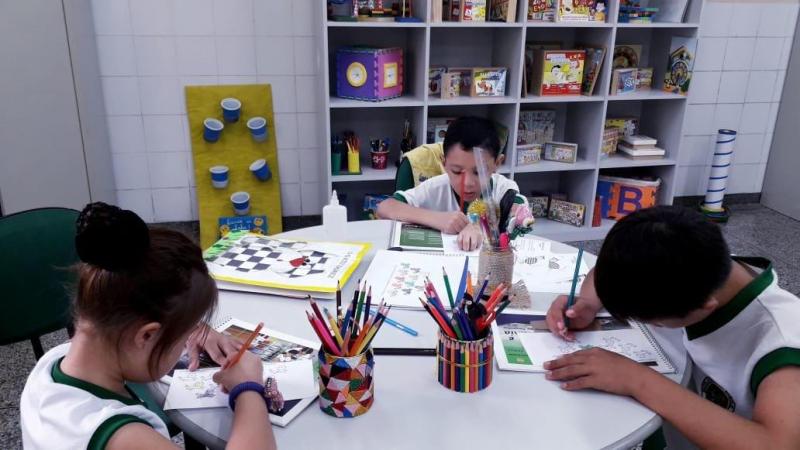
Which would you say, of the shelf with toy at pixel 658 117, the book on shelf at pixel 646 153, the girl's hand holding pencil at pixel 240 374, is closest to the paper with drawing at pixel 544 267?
the girl's hand holding pencil at pixel 240 374

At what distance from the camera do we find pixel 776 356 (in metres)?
0.93

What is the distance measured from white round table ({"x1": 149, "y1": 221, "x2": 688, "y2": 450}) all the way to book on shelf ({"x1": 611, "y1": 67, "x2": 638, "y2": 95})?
262 centimetres

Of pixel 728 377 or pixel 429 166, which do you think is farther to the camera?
pixel 429 166

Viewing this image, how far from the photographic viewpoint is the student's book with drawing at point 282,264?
1.33m

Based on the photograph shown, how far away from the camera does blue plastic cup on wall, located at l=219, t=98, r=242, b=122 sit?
129 inches

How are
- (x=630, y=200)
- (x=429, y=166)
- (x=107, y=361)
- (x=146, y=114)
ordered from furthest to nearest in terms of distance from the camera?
(x=630, y=200) < (x=146, y=114) < (x=429, y=166) < (x=107, y=361)

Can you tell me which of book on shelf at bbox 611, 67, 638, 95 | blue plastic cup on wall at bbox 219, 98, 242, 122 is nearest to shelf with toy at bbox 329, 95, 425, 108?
blue plastic cup on wall at bbox 219, 98, 242, 122

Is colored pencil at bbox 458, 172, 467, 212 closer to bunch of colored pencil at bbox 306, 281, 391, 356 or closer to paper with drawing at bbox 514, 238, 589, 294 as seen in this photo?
paper with drawing at bbox 514, 238, 589, 294

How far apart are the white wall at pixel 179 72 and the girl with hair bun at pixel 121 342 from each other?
2.66 metres

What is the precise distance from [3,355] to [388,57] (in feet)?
7.02

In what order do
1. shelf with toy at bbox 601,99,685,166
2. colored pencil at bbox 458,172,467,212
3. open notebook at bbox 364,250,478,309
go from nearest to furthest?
open notebook at bbox 364,250,478,309
colored pencil at bbox 458,172,467,212
shelf with toy at bbox 601,99,685,166

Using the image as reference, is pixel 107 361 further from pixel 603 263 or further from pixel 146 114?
pixel 146 114

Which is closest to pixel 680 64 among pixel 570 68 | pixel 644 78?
pixel 644 78

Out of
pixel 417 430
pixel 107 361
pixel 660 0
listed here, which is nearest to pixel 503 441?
pixel 417 430
